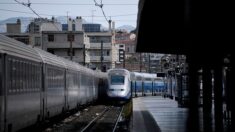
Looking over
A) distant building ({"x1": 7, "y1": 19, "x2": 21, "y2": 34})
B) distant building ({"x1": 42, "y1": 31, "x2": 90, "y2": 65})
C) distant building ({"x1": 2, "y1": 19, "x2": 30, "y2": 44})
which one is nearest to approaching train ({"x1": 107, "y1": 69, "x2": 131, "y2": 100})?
distant building ({"x1": 42, "y1": 31, "x2": 90, "y2": 65})

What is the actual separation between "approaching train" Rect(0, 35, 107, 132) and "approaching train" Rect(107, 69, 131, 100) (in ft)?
48.6

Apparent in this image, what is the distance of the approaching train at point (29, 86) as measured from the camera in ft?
42.5

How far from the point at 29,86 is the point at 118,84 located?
28959 mm

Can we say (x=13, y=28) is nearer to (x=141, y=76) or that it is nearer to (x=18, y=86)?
(x=141, y=76)

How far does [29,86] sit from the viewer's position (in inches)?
648

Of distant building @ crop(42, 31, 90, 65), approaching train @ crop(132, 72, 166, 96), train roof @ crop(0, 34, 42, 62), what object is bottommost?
approaching train @ crop(132, 72, 166, 96)

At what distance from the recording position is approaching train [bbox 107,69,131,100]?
4512cm

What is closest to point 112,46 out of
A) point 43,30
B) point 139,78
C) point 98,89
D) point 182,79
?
point 43,30

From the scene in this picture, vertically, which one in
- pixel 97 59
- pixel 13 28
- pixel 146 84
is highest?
pixel 13 28

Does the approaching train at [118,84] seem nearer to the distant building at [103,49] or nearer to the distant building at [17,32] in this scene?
the distant building at [17,32]

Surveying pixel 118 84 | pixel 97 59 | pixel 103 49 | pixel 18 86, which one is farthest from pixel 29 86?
pixel 103 49

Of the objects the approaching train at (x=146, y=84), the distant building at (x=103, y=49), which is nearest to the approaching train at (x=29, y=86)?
the approaching train at (x=146, y=84)

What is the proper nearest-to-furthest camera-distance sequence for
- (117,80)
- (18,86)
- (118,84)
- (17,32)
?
(18,86) → (118,84) → (117,80) → (17,32)

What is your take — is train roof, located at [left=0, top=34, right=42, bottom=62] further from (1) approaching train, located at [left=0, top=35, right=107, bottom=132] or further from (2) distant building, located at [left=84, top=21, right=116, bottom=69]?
(2) distant building, located at [left=84, top=21, right=116, bottom=69]
